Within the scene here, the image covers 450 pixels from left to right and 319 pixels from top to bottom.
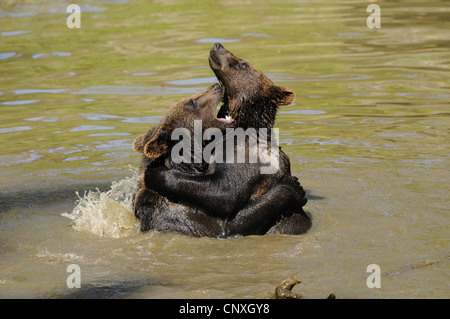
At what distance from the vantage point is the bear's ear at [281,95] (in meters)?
8.06

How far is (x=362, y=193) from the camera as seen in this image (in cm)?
881

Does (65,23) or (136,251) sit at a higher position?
(65,23)

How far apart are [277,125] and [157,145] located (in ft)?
16.4

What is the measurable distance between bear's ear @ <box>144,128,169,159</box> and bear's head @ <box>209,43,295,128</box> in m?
0.83

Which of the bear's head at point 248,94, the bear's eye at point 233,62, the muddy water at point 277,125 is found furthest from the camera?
the bear's eye at point 233,62

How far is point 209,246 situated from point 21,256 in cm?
178

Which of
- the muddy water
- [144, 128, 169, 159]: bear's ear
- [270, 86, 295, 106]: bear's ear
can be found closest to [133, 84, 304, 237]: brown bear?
[144, 128, 169, 159]: bear's ear

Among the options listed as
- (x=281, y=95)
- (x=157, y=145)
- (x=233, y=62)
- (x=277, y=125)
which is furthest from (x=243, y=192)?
(x=277, y=125)

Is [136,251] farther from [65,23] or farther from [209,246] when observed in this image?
[65,23]

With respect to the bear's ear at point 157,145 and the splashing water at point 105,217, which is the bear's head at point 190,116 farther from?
the splashing water at point 105,217

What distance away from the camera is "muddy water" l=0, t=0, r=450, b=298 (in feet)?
21.5

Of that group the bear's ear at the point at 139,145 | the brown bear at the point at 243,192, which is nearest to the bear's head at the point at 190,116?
the bear's ear at the point at 139,145
